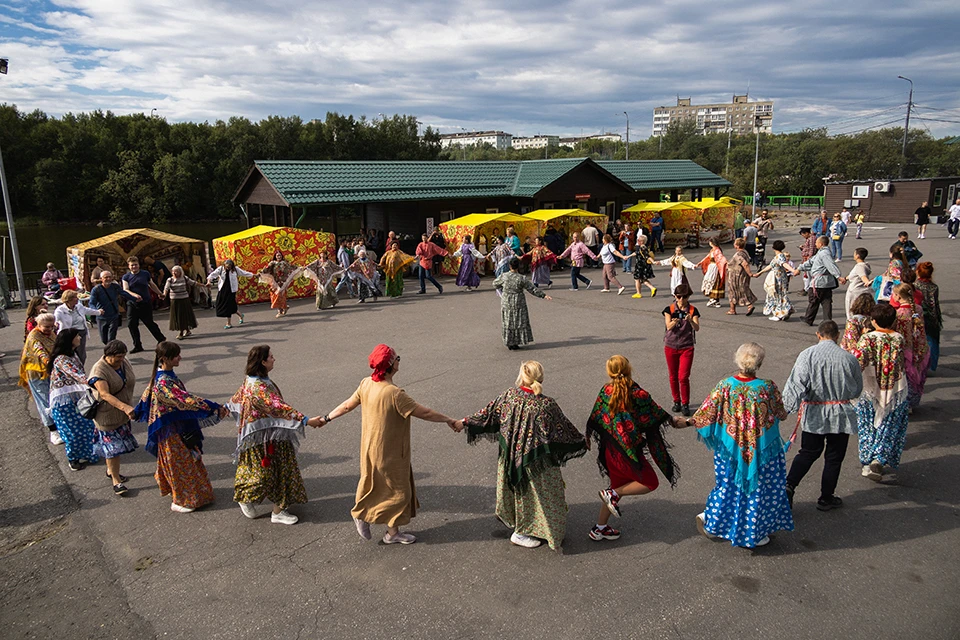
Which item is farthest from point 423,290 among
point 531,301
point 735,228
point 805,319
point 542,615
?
point 735,228

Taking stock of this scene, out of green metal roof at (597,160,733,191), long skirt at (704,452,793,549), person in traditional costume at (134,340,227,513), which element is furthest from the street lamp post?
green metal roof at (597,160,733,191)

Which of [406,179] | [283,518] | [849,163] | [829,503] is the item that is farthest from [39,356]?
[849,163]

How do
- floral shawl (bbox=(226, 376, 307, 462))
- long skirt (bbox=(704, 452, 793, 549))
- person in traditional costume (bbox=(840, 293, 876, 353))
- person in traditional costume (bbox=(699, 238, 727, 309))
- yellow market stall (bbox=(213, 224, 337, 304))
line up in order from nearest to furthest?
long skirt (bbox=(704, 452, 793, 549)) → floral shawl (bbox=(226, 376, 307, 462)) → person in traditional costume (bbox=(840, 293, 876, 353)) → person in traditional costume (bbox=(699, 238, 727, 309)) → yellow market stall (bbox=(213, 224, 337, 304))

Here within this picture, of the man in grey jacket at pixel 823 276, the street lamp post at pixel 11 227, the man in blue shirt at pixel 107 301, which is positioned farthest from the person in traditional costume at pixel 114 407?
the street lamp post at pixel 11 227

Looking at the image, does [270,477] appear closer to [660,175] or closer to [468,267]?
[468,267]

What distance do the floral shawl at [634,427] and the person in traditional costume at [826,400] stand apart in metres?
1.04

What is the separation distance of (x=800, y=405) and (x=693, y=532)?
1.33 m

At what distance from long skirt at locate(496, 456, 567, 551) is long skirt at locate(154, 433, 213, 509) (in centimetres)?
268

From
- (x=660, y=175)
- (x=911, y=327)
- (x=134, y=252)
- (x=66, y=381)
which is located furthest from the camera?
(x=660, y=175)

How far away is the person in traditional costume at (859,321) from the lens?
5984 mm

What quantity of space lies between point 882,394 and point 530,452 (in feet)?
11.3

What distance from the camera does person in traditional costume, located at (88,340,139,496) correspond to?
5.50 metres

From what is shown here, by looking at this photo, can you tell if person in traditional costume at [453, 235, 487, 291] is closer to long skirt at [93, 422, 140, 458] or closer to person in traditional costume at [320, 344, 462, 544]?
long skirt at [93, 422, 140, 458]

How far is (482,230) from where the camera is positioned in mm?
20125
